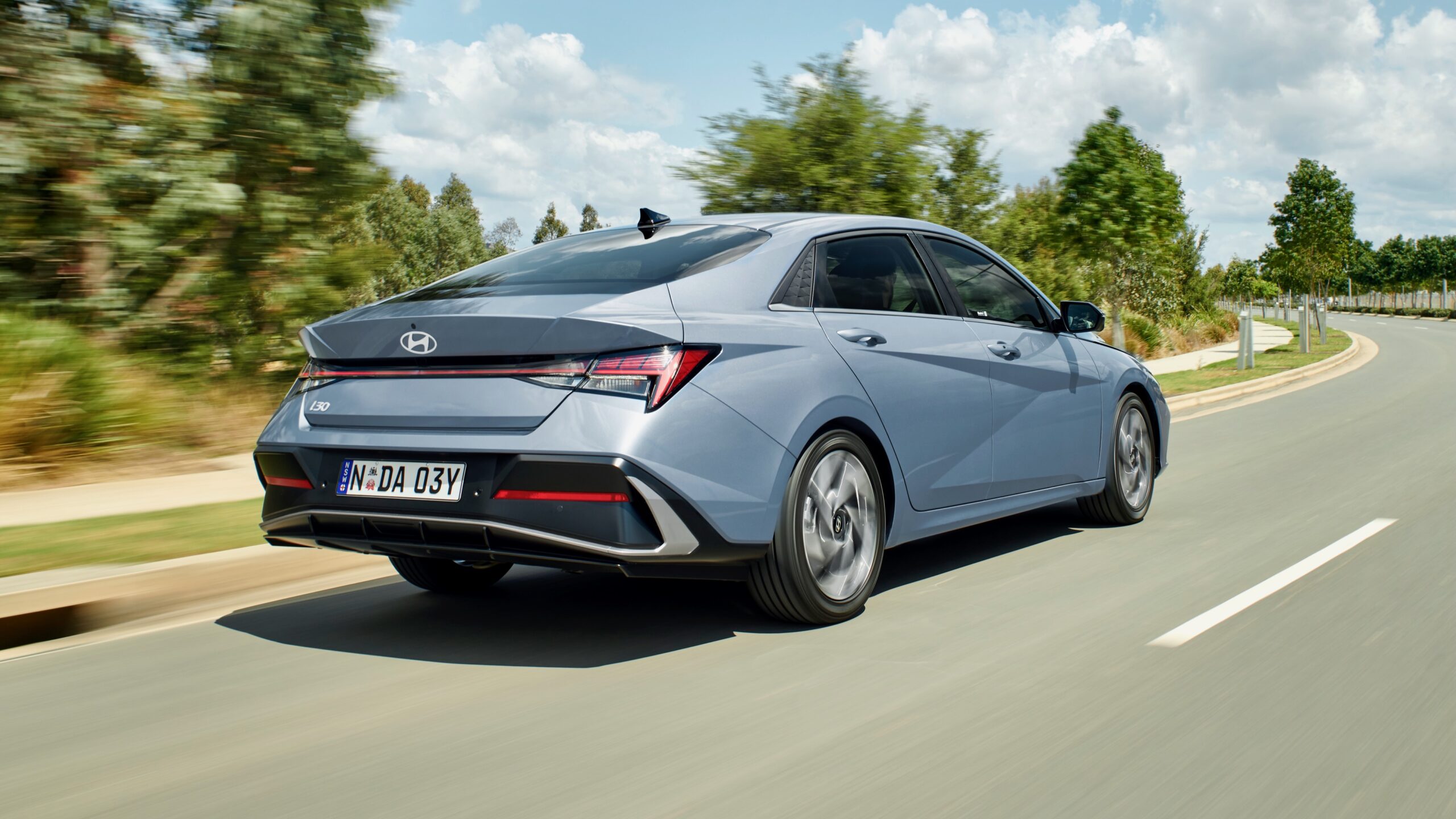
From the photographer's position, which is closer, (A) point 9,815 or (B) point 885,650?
(A) point 9,815

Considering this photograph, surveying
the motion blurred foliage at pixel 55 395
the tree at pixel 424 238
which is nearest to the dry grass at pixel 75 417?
the motion blurred foliage at pixel 55 395

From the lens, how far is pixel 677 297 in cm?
446

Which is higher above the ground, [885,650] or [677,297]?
[677,297]

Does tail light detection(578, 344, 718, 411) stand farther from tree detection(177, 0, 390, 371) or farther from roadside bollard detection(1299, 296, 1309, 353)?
roadside bollard detection(1299, 296, 1309, 353)

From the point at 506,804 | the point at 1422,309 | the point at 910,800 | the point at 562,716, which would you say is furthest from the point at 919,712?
the point at 1422,309

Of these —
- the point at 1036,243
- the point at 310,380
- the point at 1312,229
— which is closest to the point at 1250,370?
the point at 1036,243

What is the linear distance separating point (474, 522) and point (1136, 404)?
4.49 m

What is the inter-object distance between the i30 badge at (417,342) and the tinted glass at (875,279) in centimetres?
152

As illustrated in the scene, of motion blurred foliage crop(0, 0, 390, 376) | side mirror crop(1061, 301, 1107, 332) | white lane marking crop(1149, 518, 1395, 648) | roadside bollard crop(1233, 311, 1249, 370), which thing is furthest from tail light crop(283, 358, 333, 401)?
roadside bollard crop(1233, 311, 1249, 370)

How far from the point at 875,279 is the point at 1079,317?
5.79 ft

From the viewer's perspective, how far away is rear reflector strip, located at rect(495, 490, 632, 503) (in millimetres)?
4082

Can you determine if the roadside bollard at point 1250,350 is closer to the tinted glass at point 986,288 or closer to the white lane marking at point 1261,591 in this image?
the white lane marking at point 1261,591

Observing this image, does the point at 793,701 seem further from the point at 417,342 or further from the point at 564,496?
the point at 417,342

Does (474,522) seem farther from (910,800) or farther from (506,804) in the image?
(910,800)
